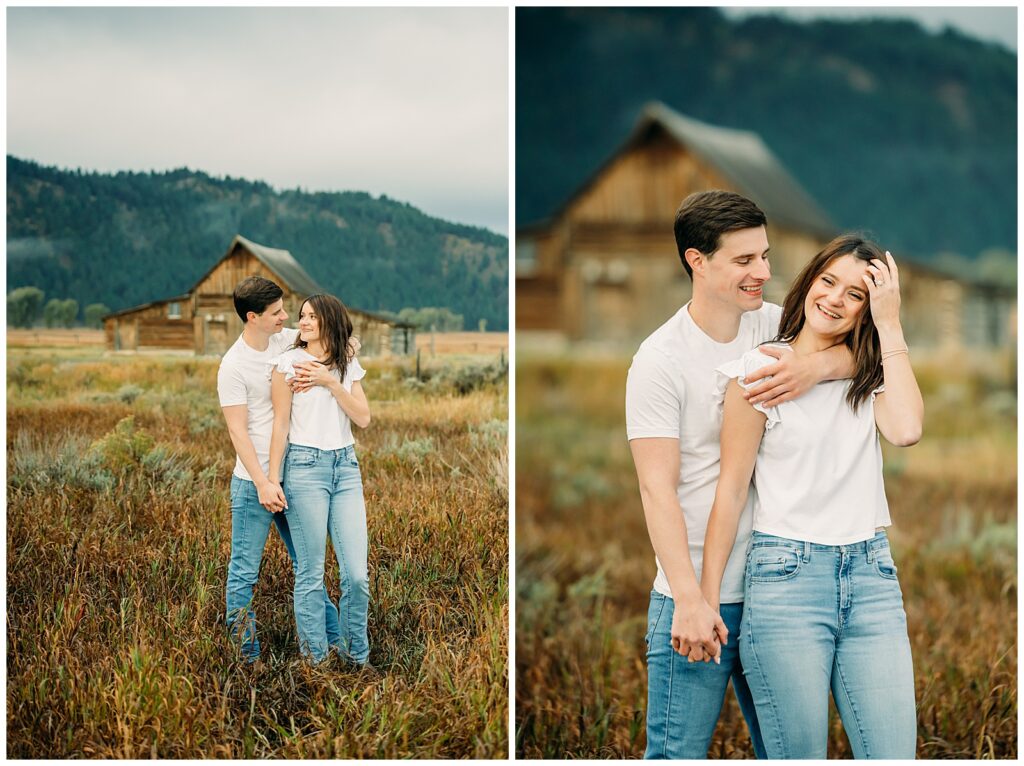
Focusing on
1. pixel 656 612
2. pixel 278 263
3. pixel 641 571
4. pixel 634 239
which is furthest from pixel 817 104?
pixel 656 612

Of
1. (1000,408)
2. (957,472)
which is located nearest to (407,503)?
(957,472)

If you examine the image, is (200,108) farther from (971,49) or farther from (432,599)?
(971,49)

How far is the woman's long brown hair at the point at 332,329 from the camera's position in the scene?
11.5 feet

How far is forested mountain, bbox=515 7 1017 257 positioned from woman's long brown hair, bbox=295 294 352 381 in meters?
7.39

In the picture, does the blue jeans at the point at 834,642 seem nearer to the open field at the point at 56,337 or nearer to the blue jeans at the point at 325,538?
the blue jeans at the point at 325,538

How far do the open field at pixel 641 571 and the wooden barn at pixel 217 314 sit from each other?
6.05ft

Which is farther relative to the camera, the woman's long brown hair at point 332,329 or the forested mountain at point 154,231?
the forested mountain at point 154,231

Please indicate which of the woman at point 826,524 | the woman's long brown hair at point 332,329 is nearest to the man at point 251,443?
the woman's long brown hair at point 332,329

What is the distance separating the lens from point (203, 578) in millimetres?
3562

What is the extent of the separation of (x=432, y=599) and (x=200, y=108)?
2.03 m

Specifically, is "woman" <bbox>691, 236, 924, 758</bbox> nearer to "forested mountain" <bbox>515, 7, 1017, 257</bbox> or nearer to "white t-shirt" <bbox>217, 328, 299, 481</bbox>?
"white t-shirt" <bbox>217, 328, 299, 481</bbox>

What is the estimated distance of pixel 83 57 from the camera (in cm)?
366

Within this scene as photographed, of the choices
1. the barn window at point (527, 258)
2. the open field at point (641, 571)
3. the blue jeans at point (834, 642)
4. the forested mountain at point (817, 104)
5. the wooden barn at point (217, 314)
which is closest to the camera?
the blue jeans at point (834, 642)

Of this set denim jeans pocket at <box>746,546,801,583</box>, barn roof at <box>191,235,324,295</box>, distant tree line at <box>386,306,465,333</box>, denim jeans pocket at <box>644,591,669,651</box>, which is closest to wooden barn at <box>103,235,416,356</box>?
barn roof at <box>191,235,324,295</box>
